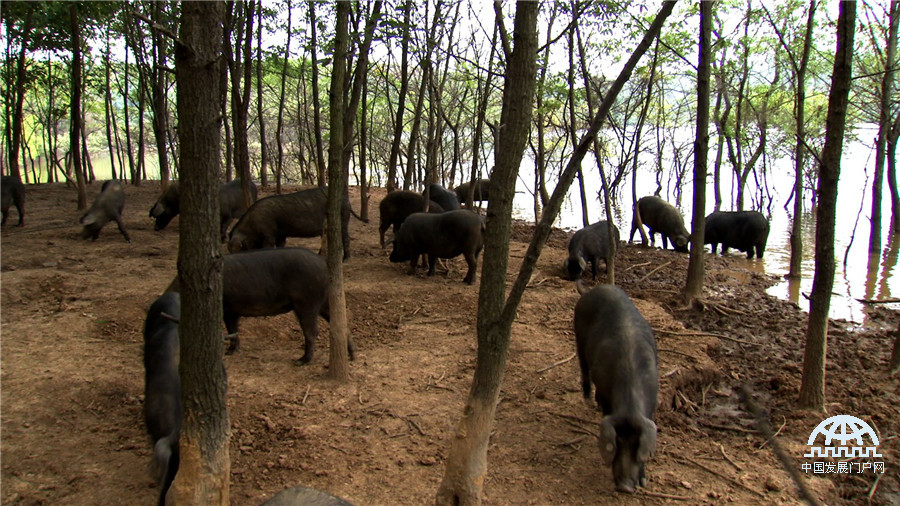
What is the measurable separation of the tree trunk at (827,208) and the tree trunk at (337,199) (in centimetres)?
403

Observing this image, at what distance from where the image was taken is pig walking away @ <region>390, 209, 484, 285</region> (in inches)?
367

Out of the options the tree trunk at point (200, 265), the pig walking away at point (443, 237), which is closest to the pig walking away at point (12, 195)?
the pig walking away at point (443, 237)

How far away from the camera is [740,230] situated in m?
14.5

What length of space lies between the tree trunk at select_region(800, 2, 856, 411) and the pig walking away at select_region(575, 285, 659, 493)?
5.02ft

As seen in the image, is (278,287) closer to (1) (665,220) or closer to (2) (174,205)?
(2) (174,205)

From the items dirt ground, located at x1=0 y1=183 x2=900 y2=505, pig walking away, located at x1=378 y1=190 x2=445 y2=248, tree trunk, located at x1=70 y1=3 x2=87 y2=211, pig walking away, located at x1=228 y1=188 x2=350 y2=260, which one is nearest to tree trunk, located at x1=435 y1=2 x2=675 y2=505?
dirt ground, located at x1=0 y1=183 x2=900 y2=505

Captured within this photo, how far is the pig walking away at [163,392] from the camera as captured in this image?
334cm

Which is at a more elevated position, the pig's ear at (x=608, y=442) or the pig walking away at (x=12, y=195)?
the pig walking away at (x=12, y=195)

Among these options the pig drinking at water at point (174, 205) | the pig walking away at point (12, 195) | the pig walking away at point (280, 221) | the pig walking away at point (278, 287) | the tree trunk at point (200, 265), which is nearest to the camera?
the tree trunk at point (200, 265)

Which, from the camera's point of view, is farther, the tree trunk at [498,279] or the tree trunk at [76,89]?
the tree trunk at [76,89]

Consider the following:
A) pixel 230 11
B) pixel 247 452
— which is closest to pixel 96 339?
pixel 247 452

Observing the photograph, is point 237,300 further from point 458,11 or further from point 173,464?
point 458,11

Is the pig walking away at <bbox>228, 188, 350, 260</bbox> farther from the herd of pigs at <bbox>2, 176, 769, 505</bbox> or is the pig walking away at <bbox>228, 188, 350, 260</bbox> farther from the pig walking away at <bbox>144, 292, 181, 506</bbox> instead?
the pig walking away at <bbox>144, 292, 181, 506</bbox>

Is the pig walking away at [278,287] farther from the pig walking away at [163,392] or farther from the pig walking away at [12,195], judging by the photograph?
the pig walking away at [12,195]
